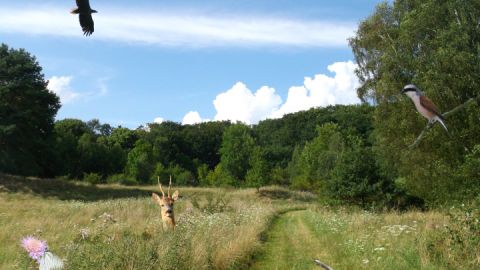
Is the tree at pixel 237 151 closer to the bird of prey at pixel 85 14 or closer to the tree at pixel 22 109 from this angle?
the tree at pixel 22 109

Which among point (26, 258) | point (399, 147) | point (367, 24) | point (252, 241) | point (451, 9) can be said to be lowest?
point (252, 241)

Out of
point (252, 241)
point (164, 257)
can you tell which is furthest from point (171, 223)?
point (164, 257)

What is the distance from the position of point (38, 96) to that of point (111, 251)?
39.5 metres

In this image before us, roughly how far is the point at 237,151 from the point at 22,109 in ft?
78.7

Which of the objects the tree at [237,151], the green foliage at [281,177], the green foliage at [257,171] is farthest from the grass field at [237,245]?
the green foliage at [281,177]

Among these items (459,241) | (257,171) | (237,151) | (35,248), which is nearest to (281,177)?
(237,151)

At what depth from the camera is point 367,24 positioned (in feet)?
93.1

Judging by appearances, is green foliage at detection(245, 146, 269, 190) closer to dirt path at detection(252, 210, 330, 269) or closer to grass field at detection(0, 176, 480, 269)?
grass field at detection(0, 176, 480, 269)

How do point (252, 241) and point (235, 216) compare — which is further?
point (235, 216)

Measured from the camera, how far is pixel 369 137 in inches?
2184

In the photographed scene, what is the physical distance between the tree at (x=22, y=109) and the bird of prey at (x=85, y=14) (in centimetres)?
4161

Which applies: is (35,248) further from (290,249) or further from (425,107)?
(290,249)

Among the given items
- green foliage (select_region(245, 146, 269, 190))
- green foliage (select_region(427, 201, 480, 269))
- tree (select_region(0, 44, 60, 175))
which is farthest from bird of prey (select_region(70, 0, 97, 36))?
green foliage (select_region(245, 146, 269, 190))

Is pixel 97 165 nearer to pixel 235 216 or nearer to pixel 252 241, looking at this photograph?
pixel 235 216
